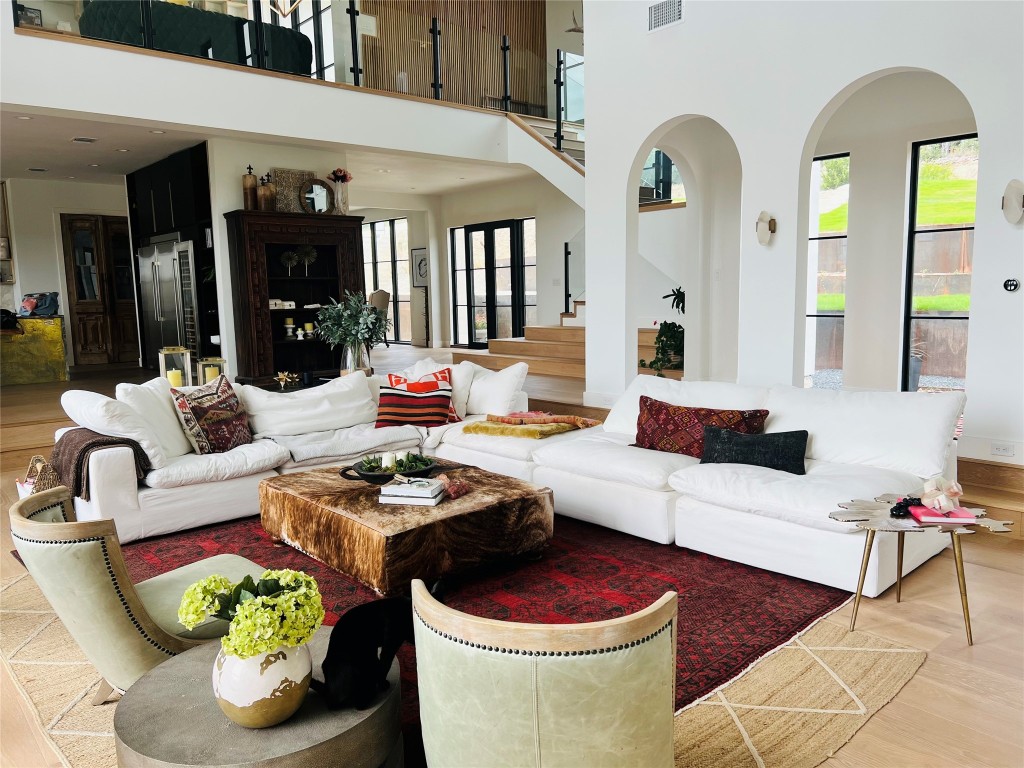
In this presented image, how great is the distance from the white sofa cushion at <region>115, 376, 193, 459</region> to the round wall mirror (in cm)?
426

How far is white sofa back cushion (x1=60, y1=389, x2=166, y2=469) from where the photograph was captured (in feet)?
13.8

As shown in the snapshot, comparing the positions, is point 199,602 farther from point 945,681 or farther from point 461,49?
point 461,49

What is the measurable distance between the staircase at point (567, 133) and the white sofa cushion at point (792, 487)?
6902 millimetres

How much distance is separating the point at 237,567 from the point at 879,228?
21.0 ft

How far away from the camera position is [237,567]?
9.10ft

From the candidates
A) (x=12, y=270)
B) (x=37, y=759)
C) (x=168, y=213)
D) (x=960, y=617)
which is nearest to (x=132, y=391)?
(x=37, y=759)

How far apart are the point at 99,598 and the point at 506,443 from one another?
297 cm

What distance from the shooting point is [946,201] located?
6578mm

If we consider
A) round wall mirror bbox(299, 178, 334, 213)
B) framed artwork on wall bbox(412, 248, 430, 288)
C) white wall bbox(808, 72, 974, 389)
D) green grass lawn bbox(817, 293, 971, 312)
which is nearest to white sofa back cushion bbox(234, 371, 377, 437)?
round wall mirror bbox(299, 178, 334, 213)

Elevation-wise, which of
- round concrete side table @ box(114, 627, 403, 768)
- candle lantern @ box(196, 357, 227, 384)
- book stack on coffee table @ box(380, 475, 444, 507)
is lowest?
round concrete side table @ box(114, 627, 403, 768)

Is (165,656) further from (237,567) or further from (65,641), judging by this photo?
(65,641)

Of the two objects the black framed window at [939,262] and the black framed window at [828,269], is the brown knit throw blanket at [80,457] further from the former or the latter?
the black framed window at [939,262]

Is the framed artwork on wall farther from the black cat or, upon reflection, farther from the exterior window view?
the black cat

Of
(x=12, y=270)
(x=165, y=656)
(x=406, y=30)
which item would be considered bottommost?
(x=165, y=656)
